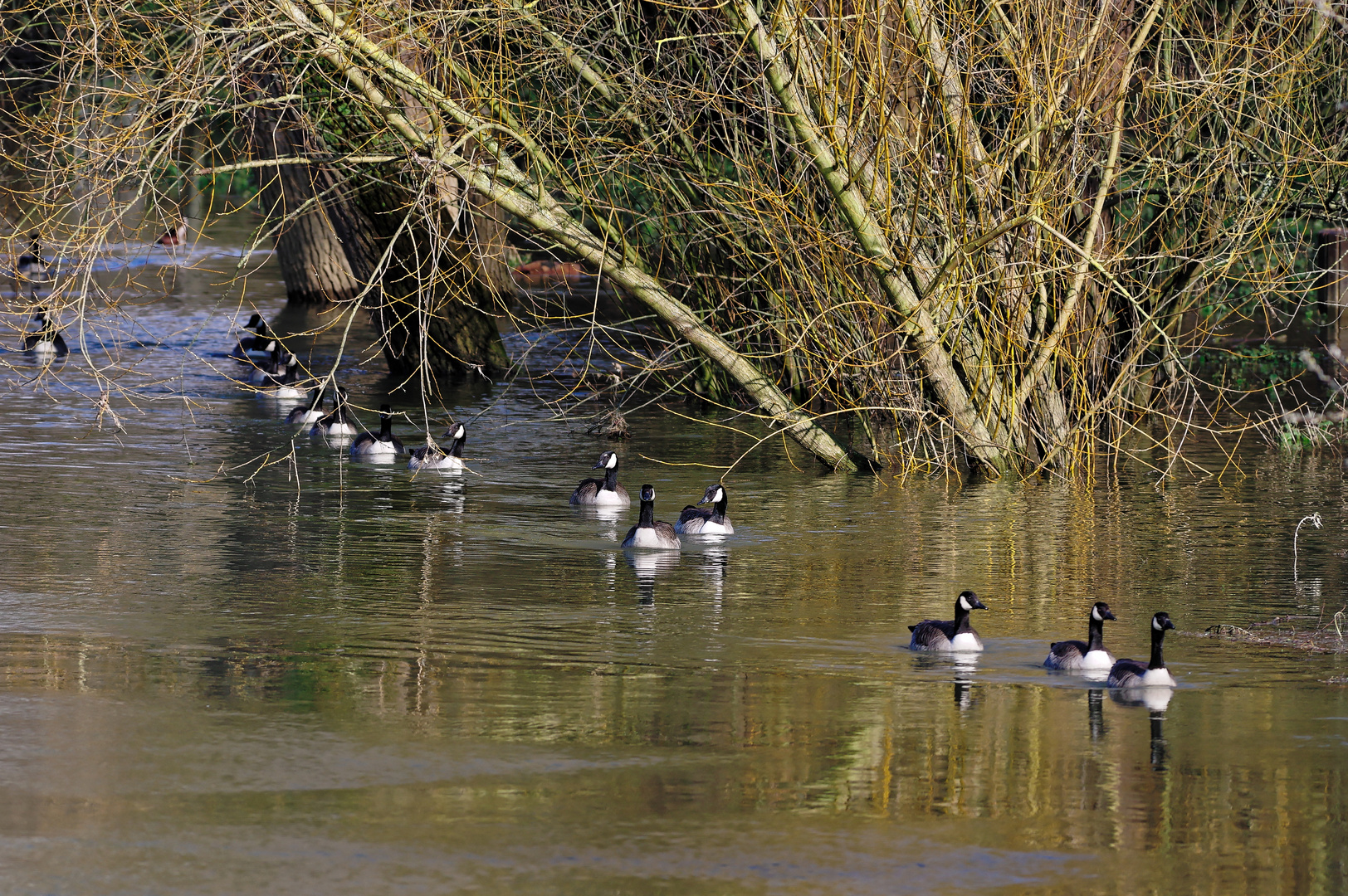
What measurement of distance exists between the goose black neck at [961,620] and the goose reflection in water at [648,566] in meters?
2.12

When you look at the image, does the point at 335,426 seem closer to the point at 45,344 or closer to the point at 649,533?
the point at 649,533

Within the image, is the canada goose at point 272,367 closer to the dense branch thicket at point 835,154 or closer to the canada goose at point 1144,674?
the dense branch thicket at point 835,154

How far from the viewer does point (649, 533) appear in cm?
1359

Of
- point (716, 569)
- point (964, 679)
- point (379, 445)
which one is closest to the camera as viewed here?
point (964, 679)

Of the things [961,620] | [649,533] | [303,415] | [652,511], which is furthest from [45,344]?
[961,620]

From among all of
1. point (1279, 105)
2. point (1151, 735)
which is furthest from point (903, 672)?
point (1279, 105)

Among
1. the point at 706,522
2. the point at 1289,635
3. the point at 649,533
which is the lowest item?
the point at 1289,635

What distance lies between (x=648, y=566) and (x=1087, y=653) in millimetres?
3831

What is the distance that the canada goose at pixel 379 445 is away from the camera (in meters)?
17.8

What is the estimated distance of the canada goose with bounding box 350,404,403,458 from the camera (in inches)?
702

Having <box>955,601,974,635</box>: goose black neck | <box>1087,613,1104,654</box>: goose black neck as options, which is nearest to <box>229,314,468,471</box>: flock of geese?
<box>955,601,974,635</box>: goose black neck

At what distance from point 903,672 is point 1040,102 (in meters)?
6.86

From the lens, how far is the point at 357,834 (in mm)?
7402

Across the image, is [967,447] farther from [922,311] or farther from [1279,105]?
[1279,105]
